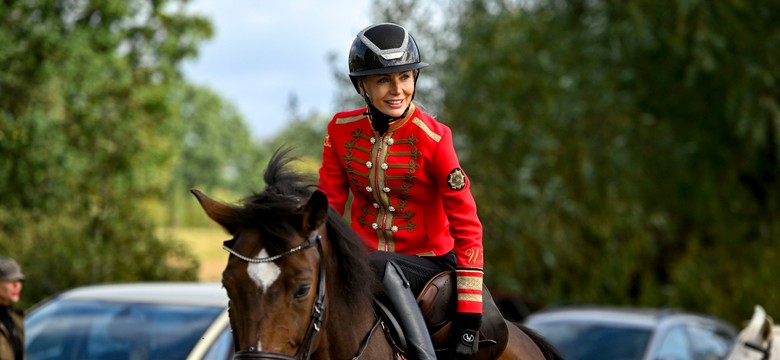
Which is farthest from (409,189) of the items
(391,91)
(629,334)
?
(629,334)

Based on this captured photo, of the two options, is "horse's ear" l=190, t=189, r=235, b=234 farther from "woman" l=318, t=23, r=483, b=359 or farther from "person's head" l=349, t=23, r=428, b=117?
"person's head" l=349, t=23, r=428, b=117

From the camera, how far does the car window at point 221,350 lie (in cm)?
785

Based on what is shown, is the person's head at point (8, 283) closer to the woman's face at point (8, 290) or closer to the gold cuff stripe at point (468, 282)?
the woman's face at point (8, 290)

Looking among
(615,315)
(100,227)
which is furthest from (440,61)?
(615,315)

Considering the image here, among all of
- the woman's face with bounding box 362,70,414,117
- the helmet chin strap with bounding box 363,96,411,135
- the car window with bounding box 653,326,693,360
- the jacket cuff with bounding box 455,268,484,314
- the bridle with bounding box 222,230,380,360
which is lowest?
the car window with bounding box 653,326,693,360

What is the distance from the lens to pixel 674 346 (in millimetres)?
11039

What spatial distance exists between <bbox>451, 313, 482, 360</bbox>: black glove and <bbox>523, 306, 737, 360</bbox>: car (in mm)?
5697

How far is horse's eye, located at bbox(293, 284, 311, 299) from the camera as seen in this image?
4.04 metres

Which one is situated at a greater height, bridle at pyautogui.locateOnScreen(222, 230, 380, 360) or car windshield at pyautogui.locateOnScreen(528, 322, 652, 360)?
bridle at pyautogui.locateOnScreen(222, 230, 380, 360)

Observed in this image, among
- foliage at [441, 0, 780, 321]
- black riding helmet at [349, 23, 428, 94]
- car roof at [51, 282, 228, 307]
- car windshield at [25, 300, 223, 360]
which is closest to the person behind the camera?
black riding helmet at [349, 23, 428, 94]

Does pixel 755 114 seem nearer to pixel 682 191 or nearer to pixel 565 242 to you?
pixel 682 191

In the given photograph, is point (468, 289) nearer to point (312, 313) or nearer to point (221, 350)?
point (312, 313)

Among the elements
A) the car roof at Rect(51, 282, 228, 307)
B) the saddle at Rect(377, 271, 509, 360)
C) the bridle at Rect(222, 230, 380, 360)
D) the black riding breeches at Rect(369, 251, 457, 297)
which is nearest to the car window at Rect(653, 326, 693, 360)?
the car roof at Rect(51, 282, 228, 307)

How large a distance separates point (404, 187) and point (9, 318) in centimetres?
353
